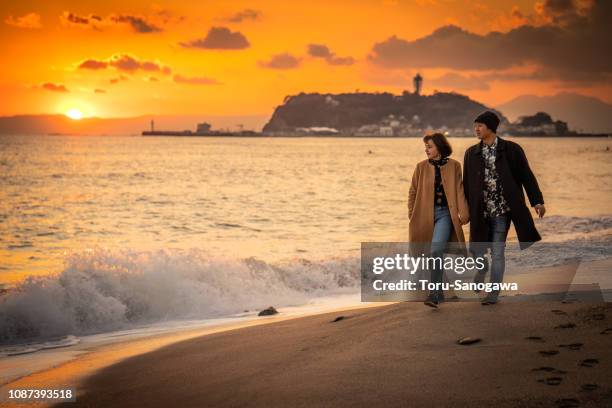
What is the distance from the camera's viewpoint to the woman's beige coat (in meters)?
7.44

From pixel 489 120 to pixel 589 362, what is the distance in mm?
3143

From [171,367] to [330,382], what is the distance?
6.83 feet

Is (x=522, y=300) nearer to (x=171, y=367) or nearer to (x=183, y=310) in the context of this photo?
(x=171, y=367)

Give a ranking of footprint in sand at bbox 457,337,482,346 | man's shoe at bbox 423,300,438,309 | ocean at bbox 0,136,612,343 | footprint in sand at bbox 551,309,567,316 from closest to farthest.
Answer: footprint in sand at bbox 457,337,482,346 < footprint in sand at bbox 551,309,567,316 < man's shoe at bbox 423,300,438,309 < ocean at bbox 0,136,612,343

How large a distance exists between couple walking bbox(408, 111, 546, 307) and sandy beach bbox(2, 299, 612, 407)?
0.70 m

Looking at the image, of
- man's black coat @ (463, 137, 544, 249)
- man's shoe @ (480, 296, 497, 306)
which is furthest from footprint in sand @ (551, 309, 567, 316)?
man's black coat @ (463, 137, 544, 249)

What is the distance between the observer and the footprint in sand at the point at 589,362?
4941 mm

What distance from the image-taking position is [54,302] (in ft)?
35.3

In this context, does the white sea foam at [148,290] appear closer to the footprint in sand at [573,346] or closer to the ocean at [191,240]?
the ocean at [191,240]

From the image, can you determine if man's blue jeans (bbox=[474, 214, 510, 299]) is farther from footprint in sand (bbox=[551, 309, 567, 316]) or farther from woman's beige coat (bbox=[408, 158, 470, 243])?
footprint in sand (bbox=[551, 309, 567, 316])

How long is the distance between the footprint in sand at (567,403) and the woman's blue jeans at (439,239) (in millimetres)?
3166

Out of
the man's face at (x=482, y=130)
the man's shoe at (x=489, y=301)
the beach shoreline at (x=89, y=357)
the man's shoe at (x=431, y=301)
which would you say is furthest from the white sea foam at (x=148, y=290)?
the man's face at (x=482, y=130)

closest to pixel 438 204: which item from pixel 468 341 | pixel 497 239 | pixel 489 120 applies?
pixel 497 239

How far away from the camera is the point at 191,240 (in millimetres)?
22312
